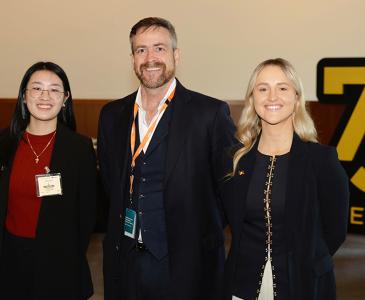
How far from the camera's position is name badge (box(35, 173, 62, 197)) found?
8.98 feet

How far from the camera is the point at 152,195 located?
2.68m

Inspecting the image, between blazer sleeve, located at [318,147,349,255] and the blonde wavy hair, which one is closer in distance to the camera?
blazer sleeve, located at [318,147,349,255]

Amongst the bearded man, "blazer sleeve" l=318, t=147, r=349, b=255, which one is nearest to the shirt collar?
the bearded man

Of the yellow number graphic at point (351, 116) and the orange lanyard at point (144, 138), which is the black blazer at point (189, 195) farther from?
the yellow number graphic at point (351, 116)

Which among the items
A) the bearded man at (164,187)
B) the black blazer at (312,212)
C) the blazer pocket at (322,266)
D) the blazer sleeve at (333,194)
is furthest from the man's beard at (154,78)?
the blazer pocket at (322,266)

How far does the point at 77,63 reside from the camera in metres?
7.45

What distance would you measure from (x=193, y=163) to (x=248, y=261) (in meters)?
0.59

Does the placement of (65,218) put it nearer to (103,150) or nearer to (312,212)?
(103,150)

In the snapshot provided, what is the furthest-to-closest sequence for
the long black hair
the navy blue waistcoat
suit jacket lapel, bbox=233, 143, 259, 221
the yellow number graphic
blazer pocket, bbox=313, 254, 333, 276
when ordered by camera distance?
the yellow number graphic
the long black hair
the navy blue waistcoat
suit jacket lapel, bbox=233, 143, 259, 221
blazer pocket, bbox=313, 254, 333, 276

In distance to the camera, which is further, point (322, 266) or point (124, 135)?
point (124, 135)

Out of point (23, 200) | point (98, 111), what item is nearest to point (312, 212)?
point (23, 200)

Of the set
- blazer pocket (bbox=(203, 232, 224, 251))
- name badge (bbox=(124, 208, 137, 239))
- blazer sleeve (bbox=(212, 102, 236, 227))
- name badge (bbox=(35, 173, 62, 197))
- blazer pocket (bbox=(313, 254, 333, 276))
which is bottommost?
blazer pocket (bbox=(203, 232, 224, 251))

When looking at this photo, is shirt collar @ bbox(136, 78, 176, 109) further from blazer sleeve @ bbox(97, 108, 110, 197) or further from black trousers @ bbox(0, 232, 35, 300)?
black trousers @ bbox(0, 232, 35, 300)

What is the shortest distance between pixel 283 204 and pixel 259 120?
493mm
